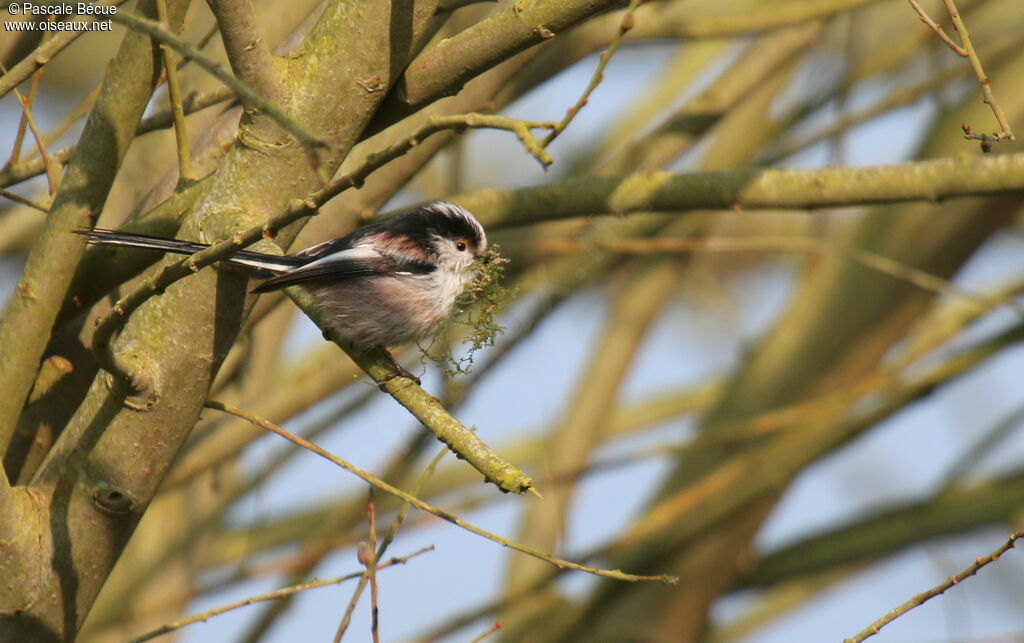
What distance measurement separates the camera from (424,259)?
135 inches

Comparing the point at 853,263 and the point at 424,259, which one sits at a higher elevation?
the point at 853,263

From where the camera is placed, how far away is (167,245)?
2.46 meters

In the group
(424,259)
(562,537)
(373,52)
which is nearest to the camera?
(373,52)

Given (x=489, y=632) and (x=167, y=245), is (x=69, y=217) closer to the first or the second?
(x=167, y=245)

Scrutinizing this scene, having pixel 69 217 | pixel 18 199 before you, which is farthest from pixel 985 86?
pixel 18 199

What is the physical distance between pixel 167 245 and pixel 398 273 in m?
1.05

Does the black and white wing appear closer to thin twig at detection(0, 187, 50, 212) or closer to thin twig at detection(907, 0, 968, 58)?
thin twig at detection(0, 187, 50, 212)

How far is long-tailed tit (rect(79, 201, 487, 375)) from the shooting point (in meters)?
3.19

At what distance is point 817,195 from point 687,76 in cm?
329

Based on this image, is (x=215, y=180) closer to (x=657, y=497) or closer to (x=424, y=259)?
(x=424, y=259)

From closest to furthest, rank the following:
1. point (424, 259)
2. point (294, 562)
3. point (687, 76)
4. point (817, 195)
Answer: point (817, 195) < point (424, 259) < point (294, 562) < point (687, 76)

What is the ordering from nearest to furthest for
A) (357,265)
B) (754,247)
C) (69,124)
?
(69,124) < (357,265) < (754,247)

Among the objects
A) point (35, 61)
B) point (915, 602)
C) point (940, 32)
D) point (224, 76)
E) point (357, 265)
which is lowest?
point (915, 602)

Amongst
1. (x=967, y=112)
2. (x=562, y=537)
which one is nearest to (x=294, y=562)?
(x=562, y=537)
